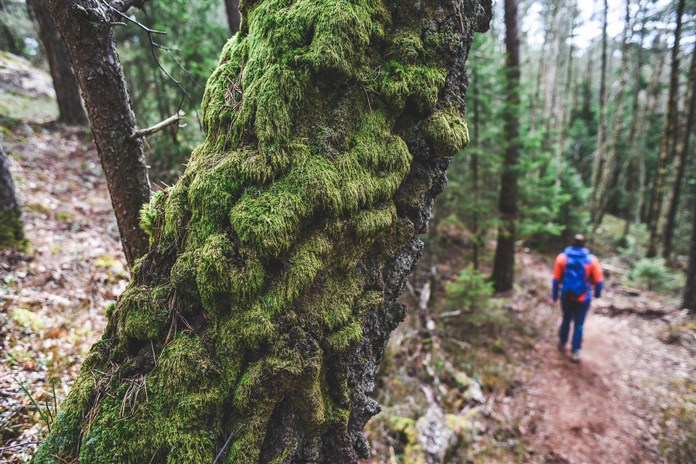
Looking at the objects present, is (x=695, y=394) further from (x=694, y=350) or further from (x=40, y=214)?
(x=40, y=214)

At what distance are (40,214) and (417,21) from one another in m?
7.98

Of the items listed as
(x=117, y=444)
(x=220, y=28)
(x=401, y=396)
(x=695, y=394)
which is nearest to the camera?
(x=117, y=444)

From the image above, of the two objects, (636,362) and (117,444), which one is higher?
(117,444)

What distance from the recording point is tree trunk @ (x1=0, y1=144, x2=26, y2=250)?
17.0ft

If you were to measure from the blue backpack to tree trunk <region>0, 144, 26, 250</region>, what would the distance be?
397 inches

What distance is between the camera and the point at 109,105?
10.3 feet

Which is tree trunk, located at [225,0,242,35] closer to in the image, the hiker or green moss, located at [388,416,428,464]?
green moss, located at [388,416,428,464]

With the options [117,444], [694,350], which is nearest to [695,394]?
[694,350]

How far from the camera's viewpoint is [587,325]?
9.83 m

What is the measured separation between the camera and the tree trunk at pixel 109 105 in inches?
113

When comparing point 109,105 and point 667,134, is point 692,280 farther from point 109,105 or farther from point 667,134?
point 109,105

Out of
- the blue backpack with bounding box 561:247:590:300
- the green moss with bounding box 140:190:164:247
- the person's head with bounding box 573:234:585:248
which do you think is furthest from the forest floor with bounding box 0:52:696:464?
the person's head with bounding box 573:234:585:248

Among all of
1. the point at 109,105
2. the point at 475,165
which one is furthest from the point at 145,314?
the point at 475,165

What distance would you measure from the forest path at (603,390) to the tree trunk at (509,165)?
1476 millimetres
